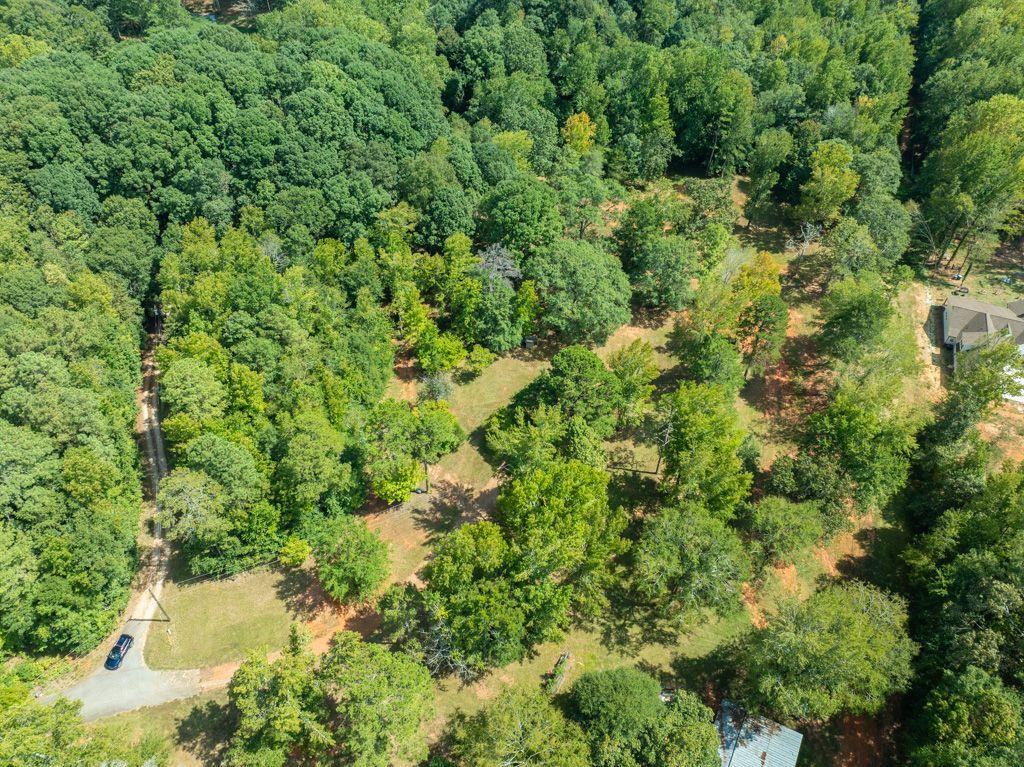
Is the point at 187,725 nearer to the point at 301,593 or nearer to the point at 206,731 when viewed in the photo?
the point at 206,731

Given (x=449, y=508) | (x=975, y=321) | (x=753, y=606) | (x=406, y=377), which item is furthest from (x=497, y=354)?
(x=975, y=321)

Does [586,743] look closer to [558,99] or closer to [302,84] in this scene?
[302,84]

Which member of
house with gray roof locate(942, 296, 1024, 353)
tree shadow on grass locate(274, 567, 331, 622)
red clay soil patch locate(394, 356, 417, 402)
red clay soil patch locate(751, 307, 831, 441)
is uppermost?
house with gray roof locate(942, 296, 1024, 353)

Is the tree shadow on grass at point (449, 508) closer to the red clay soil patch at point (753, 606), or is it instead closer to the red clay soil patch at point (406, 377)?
the red clay soil patch at point (406, 377)

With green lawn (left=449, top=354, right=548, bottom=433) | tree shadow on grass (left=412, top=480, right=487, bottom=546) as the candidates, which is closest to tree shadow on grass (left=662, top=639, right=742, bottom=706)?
tree shadow on grass (left=412, top=480, right=487, bottom=546)

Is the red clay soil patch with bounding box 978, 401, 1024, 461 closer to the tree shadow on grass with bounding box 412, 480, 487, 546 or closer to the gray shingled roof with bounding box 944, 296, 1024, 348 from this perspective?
the gray shingled roof with bounding box 944, 296, 1024, 348
